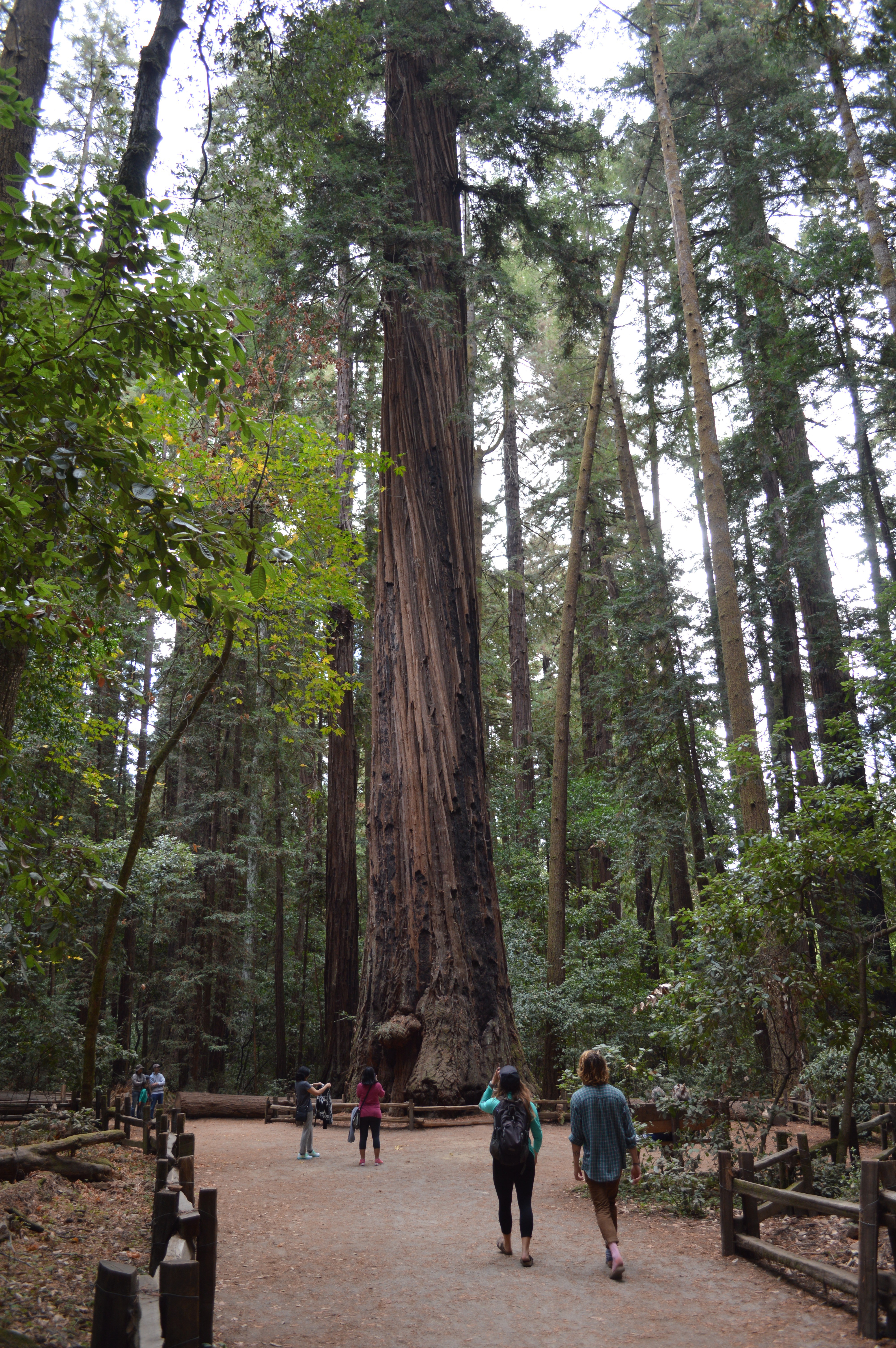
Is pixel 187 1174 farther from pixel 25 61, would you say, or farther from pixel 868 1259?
pixel 25 61

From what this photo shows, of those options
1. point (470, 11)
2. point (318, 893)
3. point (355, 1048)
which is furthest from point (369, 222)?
point (318, 893)

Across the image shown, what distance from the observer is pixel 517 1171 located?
5.46m

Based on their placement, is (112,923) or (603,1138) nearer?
(603,1138)

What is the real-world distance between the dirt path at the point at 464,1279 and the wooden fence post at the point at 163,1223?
0.59 meters

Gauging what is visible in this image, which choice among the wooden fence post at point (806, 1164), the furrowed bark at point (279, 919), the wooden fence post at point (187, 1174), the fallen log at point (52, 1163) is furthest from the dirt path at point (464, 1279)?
the furrowed bark at point (279, 919)

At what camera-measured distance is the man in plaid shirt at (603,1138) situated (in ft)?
17.6

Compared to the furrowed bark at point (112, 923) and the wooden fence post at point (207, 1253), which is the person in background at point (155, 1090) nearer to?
the furrowed bark at point (112, 923)

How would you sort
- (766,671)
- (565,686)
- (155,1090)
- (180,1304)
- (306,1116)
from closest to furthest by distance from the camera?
(180,1304) → (306,1116) → (565,686) → (155,1090) → (766,671)

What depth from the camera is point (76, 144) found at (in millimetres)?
22781

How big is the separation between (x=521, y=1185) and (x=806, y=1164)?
2586 millimetres

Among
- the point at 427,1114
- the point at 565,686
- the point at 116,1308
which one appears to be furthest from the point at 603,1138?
the point at 565,686

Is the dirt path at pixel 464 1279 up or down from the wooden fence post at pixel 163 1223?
down

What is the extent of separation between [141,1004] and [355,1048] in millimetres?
16295

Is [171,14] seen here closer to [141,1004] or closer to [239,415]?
[239,415]
